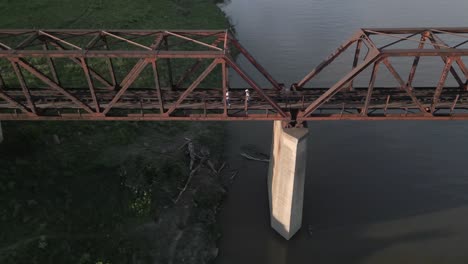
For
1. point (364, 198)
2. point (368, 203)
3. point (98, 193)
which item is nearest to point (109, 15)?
point (98, 193)

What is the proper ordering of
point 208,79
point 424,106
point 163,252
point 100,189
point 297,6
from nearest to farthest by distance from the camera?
point 424,106
point 163,252
point 100,189
point 208,79
point 297,6

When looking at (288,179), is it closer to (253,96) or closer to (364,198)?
(253,96)

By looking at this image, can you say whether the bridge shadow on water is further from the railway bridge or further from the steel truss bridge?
the steel truss bridge

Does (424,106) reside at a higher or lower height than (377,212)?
higher

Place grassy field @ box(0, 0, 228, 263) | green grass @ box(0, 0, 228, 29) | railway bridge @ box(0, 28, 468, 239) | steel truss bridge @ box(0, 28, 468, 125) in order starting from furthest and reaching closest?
1. green grass @ box(0, 0, 228, 29)
2. grassy field @ box(0, 0, 228, 263)
3. railway bridge @ box(0, 28, 468, 239)
4. steel truss bridge @ box(0, 28, 468, 125)

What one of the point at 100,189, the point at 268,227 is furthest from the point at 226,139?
the point at 100,189

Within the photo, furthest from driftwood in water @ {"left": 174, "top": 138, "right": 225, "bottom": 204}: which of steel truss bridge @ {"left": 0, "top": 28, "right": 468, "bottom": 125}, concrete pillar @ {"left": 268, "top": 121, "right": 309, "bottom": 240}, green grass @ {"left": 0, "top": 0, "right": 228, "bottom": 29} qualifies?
green grass @ {"left": 0, "top": 0, "right": 228, "bottom": 29}

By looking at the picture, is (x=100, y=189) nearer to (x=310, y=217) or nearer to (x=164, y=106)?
(x=164, y=106)
